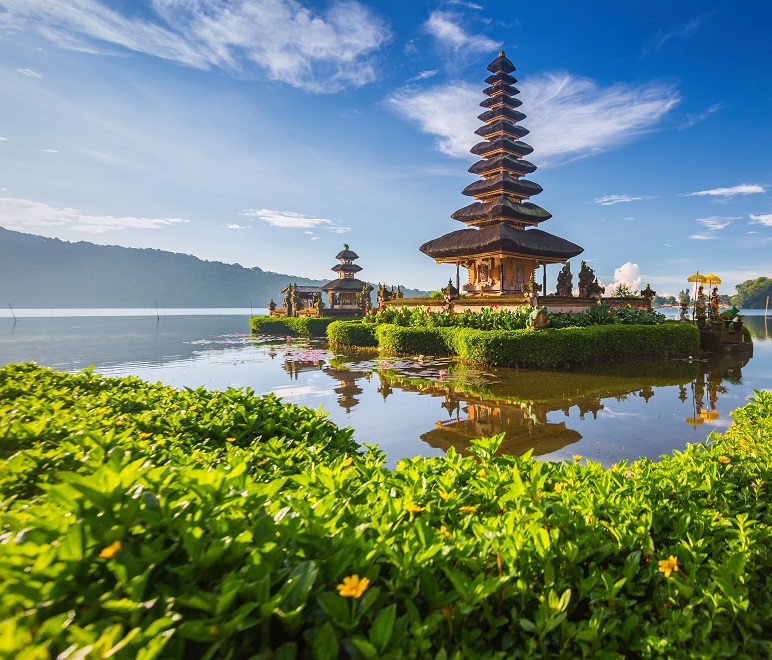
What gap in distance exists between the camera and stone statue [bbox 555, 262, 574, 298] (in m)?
27.9

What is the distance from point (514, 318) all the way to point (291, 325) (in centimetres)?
2436

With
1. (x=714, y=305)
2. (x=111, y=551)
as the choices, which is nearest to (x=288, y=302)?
(x=714, y=305)

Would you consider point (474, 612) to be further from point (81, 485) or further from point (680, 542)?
point (81, 485)

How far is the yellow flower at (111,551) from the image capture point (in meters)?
1.13

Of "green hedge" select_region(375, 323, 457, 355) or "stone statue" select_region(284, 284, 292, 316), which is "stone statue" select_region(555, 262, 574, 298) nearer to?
"green hedge" select_region(375, 323, 457, 355)

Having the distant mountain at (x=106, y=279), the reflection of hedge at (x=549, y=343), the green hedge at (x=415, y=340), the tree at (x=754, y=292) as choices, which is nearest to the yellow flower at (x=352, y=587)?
the reflection of hedge at (x=549, y=343)

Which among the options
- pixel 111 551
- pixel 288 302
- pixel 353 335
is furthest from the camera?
pixel 288 302

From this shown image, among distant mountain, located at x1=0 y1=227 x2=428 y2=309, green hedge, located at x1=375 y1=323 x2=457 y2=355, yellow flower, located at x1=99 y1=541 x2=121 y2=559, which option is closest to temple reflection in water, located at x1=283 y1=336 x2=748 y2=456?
green hedge, located at x1=375 y1=323 x2=457 y2=355

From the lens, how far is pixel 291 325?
37031 millimetres

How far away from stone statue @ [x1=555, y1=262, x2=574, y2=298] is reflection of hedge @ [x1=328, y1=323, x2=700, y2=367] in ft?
33.6

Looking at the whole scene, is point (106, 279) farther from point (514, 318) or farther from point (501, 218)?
point (514, 318)

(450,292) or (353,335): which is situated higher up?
(450,292)

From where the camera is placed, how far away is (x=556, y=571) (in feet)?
5.65

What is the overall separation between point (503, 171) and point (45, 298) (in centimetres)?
20353
